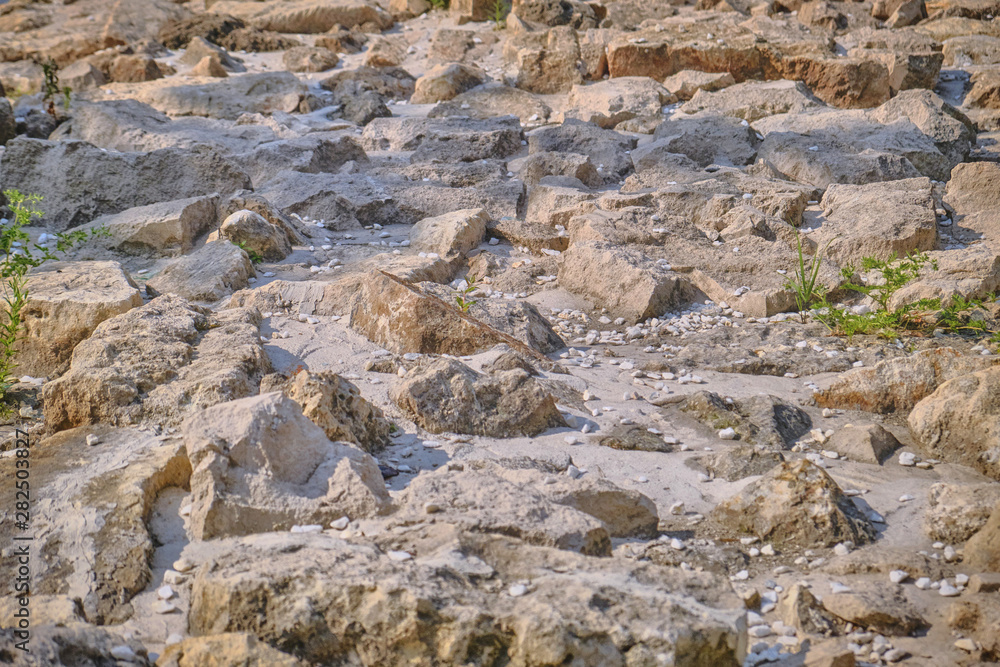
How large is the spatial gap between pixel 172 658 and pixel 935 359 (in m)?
3.45

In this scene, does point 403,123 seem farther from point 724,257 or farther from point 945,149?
point 945,149

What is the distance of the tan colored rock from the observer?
9.30 metres

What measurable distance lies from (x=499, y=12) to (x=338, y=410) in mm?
8886

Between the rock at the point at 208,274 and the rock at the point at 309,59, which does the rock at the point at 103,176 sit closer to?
the rock at the point at 208,274

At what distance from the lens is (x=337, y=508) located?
8.76ft

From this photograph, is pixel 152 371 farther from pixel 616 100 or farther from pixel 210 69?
pixel 210 69

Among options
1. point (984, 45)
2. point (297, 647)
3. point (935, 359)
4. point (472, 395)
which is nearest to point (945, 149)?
point (984, 45)

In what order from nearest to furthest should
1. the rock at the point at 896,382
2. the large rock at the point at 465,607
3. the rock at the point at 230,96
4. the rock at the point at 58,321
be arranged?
the large rock at the point at 465,607
the rock at the point at 896,382
the rock at the point at 58,321
the rock at the point at 230,96

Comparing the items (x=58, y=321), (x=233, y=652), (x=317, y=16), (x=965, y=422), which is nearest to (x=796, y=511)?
(x=965, y=422)

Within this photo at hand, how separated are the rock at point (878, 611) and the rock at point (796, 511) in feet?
1.09

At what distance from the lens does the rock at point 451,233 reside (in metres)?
5.49

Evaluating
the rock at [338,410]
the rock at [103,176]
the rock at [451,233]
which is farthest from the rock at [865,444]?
the rock at [103,176]

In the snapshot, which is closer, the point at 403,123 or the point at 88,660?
the point at 88,660

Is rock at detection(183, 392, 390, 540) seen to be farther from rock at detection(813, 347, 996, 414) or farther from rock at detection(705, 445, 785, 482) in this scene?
rock at detection(813, 347, 996, 414)
